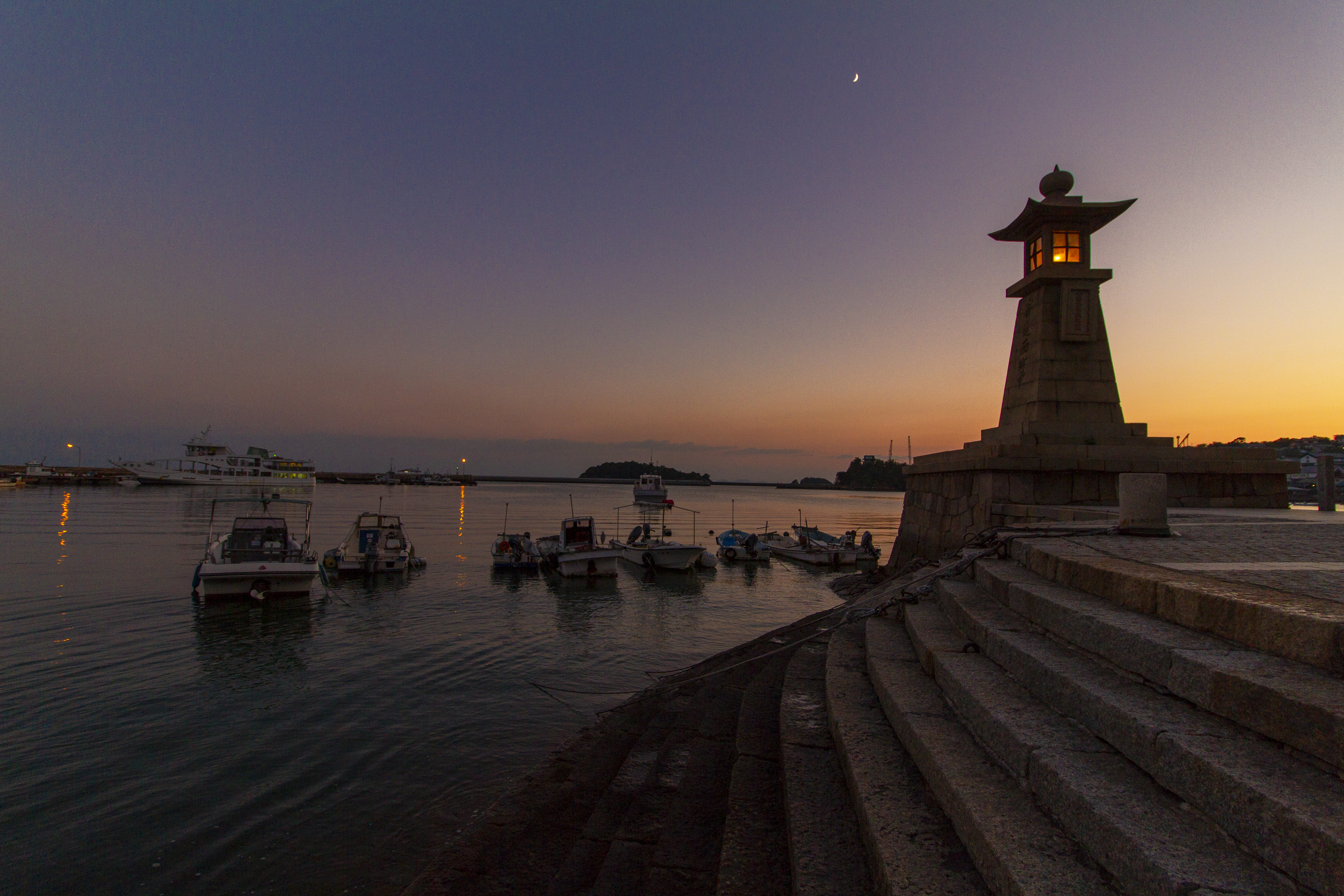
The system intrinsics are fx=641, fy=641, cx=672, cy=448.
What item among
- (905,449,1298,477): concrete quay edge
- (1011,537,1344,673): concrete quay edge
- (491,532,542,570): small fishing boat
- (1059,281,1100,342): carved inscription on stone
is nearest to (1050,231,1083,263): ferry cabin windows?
(1059,281,1100,342): carved inscription on stone


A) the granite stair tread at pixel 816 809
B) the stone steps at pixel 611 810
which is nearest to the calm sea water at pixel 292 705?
the stone steps at pixel 611 810

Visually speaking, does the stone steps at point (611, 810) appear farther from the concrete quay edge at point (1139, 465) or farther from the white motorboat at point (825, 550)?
the white motorboat at point (825, 550)

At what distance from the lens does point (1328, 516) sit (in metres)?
10.4

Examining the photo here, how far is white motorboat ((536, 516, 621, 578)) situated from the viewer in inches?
973

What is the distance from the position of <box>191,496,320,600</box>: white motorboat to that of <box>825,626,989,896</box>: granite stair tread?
61.3 ft

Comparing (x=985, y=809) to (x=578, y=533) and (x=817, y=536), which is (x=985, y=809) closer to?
Result: (x=578, y=533)

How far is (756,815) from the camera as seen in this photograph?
4.38m

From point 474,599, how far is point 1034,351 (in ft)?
56.5

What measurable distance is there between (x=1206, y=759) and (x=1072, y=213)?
51.0 ft

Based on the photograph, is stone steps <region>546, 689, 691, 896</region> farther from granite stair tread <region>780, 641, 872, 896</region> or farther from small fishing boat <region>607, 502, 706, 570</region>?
small fishing boat <region>607, 502, 706, 570</region>

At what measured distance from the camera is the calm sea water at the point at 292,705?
19.8ft

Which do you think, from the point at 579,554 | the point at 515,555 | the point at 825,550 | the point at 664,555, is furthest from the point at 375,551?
the point at 825,550

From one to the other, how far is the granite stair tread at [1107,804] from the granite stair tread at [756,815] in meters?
1.41

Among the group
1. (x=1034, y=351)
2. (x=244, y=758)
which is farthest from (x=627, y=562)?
(x=244, y=758)
